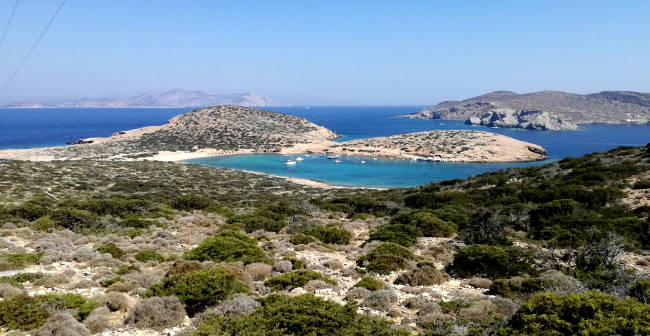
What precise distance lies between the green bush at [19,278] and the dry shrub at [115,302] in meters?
2.39

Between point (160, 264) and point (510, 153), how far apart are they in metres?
97.0

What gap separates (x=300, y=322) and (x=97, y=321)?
3997 mm

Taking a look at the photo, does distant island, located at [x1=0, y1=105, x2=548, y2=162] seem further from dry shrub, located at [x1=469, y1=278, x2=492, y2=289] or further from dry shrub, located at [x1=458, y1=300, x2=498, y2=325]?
dry shrub, located at [x1=458, y1=300, x2=498, y2=325]

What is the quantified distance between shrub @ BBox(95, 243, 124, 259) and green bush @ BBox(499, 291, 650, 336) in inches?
453

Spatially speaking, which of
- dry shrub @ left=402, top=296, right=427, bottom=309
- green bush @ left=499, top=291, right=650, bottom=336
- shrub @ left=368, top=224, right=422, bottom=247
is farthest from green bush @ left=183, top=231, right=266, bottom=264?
green bush @ left=499, top=291, right=650, bottom=336

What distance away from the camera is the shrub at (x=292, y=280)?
10016mm

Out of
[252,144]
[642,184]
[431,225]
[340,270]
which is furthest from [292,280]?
[252,144]

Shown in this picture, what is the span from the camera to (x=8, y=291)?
8.47 m

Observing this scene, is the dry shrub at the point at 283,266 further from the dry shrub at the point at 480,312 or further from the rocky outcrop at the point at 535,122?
the rocky outcrop at the point at 535,122

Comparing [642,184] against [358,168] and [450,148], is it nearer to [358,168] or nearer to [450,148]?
[358,168]

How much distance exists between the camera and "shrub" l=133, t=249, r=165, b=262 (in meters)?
12.3

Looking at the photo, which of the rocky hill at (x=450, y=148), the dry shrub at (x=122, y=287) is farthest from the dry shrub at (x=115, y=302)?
the rocky hill at (x=450, y=148)

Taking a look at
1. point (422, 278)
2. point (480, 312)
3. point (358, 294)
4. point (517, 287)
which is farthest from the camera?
point (422, 278)

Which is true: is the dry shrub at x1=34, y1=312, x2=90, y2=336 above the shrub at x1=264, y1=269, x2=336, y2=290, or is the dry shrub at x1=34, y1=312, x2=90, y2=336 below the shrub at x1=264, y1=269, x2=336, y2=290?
above
